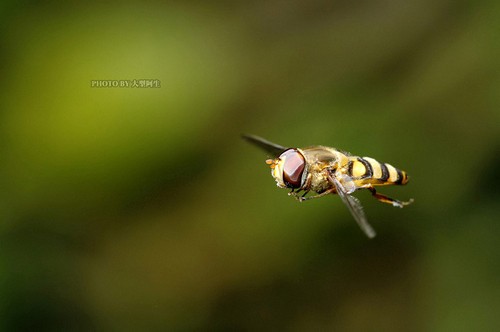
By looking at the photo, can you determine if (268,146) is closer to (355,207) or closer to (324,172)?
(324,172)

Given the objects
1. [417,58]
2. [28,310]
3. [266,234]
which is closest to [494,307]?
[266,234]

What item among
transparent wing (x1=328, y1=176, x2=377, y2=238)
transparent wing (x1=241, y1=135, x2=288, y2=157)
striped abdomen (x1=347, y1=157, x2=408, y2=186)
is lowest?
transparent wing (x1=328, y1=176, x2=377, y2=238)

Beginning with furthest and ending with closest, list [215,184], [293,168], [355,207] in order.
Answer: [215,184] → [293,168] → [355,207]

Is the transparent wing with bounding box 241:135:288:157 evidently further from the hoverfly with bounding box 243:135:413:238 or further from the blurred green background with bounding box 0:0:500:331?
the blurred green background with bounding box 0:0:500:331

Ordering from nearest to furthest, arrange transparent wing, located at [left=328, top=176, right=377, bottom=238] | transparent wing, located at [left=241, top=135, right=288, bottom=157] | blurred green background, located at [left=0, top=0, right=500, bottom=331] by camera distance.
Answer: transparent wing, located at [left=328, top=176, right=377, bottom=238]
transparent wing, located at [left=241, top=135, right=288, bottom=157]
blurred green background, located at [left=0, top=0, right=500, bottom=331]

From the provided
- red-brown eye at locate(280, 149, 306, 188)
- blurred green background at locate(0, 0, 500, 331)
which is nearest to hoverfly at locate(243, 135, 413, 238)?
red-brown eye at locate(280, 149, 306, 188)

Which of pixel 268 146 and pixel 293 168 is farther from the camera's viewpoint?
pixel 268 146

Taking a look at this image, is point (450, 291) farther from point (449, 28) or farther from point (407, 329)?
point (449, 28)

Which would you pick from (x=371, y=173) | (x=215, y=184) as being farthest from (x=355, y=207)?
(x=215, y=184)
